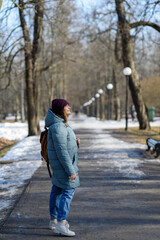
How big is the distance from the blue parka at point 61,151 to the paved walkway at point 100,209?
672 mm

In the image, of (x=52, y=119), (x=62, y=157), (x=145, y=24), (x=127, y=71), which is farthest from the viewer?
(x=127, y=71)

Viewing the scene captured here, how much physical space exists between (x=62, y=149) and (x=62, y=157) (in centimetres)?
9

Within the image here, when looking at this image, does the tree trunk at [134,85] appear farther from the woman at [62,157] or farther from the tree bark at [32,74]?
the woman at [62,157]

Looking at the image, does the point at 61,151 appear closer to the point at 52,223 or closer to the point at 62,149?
the point at 62,149

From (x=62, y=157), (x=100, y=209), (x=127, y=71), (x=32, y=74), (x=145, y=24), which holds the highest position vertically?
(x=145, y=24)

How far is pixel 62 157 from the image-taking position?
3834mm

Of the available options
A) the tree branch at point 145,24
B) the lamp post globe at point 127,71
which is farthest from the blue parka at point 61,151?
the lamp post globe at point 127,71

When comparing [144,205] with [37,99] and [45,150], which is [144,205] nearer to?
[45,150]

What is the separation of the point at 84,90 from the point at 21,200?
60.7m

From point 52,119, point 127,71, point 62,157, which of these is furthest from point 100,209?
point 127,71

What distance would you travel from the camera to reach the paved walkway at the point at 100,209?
3938mm

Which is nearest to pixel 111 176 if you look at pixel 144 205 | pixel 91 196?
pixel 91 196

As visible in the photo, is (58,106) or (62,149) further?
(58,106)

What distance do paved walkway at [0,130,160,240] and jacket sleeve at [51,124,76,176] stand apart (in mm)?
818
